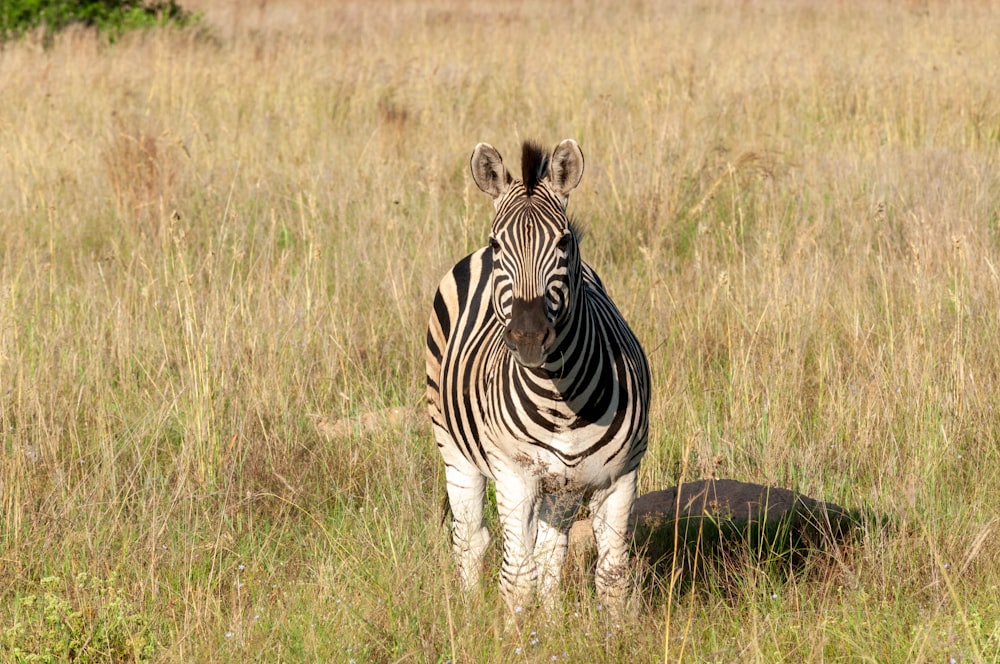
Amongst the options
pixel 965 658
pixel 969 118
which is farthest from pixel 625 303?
pixel 969 118

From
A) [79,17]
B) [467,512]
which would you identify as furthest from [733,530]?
[79,17]

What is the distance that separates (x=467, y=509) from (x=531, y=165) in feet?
4.13

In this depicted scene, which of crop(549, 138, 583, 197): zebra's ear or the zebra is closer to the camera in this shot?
the zebra

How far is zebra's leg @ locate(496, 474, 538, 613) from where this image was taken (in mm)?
3322

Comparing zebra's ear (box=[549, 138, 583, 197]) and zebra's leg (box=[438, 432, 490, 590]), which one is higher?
zebra's ear (box=[549, 138, 583, 197])

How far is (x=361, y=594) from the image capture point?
3.48 meters

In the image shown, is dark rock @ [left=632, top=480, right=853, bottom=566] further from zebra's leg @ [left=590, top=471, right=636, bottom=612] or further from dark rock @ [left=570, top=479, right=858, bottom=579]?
zebra's leg @ [left=590, top=471, right=636, bottom=612]

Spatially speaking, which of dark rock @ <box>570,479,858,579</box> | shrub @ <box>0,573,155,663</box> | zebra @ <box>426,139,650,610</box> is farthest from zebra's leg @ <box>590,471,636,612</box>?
shrub @ <box>0,573,155,663</box>

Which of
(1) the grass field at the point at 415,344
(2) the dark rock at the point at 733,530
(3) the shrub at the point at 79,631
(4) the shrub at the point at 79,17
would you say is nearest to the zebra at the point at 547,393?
(1) the grass field at the point at 415,344

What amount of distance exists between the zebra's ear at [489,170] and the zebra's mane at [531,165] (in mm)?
81

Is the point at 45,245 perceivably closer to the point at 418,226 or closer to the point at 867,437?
the point at 418,226

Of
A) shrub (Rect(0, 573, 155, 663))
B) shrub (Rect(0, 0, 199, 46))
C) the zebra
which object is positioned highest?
shrub (Rect(0, 0, 199, 46))

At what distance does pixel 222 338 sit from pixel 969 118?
20.6 feet

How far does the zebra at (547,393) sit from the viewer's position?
3.08 meters
